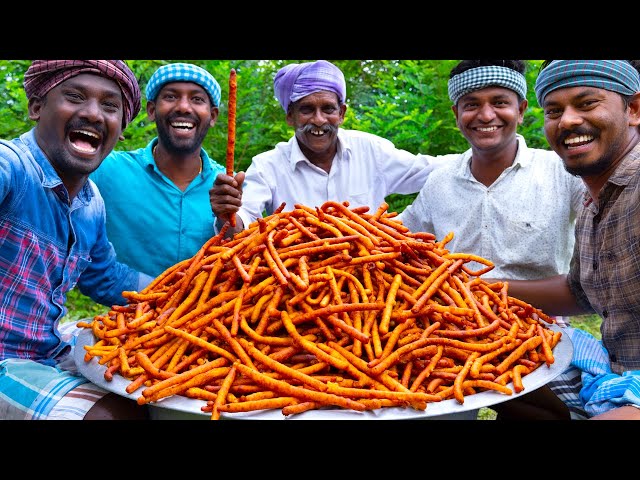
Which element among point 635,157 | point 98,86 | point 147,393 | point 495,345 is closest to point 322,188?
point 98,86

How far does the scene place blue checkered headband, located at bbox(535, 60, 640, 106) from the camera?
2.31 meters

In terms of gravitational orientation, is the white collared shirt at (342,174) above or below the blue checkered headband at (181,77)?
below

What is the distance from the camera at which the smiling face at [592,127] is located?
2.34 m

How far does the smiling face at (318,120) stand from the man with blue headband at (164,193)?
2.01ft

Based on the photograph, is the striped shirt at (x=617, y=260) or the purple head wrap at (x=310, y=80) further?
the purple head wrap at (x=310, y=80)

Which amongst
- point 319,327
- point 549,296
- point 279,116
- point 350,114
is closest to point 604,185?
point 549,296

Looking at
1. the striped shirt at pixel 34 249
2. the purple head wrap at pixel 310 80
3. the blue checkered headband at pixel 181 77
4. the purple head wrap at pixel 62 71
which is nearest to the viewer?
the striped shirt at pixel 34 249

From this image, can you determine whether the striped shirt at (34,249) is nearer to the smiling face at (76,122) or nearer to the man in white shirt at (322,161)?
the smiling face at (76,122)

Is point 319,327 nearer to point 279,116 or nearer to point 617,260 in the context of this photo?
point 617,260

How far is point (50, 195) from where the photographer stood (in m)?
2.40

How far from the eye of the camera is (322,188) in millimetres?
3928

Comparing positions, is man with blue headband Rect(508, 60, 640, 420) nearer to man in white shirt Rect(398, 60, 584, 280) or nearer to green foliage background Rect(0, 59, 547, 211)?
man in white shirt Rect(398, 60, 584, 280)

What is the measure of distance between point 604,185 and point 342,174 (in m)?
1.84

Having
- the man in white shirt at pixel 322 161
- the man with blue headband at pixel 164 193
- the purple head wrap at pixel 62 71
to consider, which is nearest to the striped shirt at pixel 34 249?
the purple head wrap at pixel 62 71
